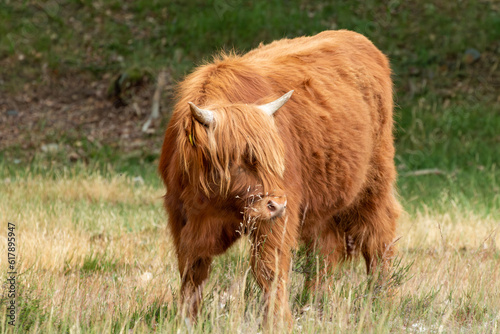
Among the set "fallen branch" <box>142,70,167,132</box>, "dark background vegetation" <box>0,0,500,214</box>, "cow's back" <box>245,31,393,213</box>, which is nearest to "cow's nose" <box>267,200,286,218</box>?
"cow's back" <box>245,31,393,213</box>

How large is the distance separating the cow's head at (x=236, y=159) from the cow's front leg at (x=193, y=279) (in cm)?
47

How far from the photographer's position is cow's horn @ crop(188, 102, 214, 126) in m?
2.88

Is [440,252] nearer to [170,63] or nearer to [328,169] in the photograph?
[328,169]

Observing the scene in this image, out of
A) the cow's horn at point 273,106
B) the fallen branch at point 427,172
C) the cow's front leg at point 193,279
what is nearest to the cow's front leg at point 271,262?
the cow's front leg at point 193,279

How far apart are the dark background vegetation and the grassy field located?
0.11 feet

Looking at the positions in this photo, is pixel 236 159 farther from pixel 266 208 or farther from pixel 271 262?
pixel 271 262

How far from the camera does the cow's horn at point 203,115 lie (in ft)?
9.45

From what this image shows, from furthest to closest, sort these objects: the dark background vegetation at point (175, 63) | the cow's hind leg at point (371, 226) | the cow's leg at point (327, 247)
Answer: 1. the dark background vegetation at point (175, 63)
2. the cow's hind leg at point (371, 226)
3. the cow's leg at point (327, 247)

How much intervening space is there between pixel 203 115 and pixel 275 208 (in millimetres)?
547

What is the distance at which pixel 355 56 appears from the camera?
180 inches

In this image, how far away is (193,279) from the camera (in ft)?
11.2

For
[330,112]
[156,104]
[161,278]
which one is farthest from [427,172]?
[161,278]

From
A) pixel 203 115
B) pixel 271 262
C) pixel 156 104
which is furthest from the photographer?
pixel 156 104

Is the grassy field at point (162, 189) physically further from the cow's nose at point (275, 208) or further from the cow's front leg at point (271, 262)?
the cow's nose at point (275, 208)
